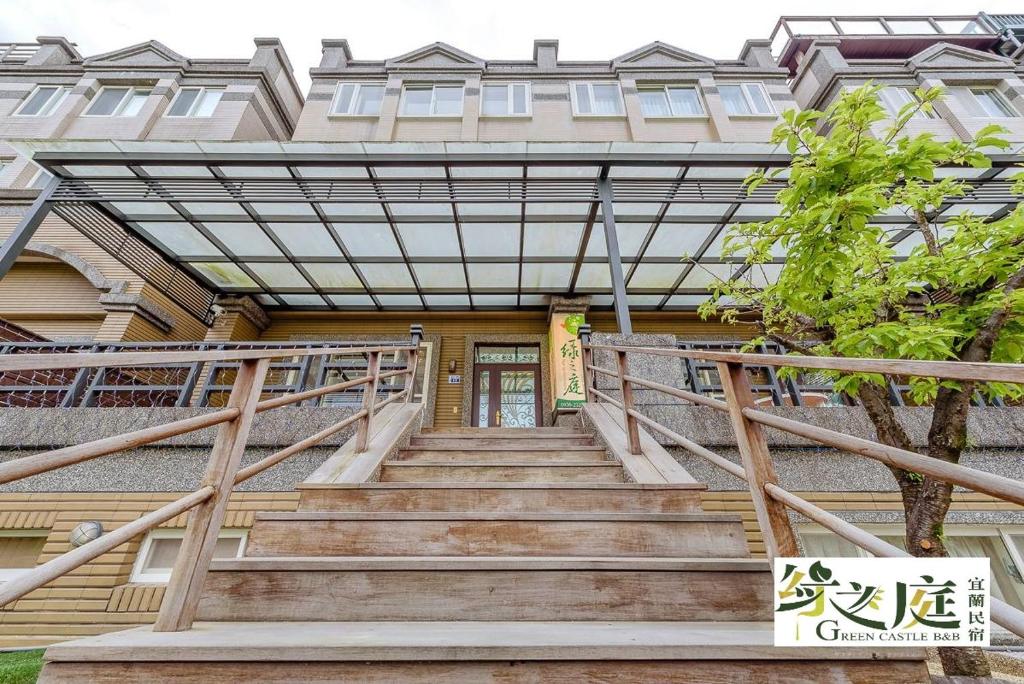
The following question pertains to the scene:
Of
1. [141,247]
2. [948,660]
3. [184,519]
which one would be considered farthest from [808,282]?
[141,247]

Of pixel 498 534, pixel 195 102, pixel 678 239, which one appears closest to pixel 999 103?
pixel 678 239

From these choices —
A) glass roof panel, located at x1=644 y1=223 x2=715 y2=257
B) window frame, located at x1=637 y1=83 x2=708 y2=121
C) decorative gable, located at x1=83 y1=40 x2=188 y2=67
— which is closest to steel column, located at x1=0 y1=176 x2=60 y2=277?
decorative gable, located at x1=83 y1=40 x2=188 y2=67

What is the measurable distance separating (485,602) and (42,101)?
16.3 meters

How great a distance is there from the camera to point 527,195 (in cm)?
564

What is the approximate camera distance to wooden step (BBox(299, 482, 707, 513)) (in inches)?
83.8

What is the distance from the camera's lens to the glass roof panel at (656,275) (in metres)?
7.26

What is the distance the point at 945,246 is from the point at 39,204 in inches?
363

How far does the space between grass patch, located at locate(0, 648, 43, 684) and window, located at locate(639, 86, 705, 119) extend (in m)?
11.9

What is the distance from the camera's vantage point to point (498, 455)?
9.92ft

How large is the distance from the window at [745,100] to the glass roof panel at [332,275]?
948 cm

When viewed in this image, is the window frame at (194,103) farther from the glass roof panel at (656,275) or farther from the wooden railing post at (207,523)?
the wooden railing post at (207,523)

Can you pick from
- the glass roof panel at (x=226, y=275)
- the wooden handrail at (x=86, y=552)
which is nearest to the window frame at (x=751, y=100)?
the glass roof panel at (x=226, y=275)

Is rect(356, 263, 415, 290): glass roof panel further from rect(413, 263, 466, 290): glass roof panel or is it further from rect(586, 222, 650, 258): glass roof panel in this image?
rect(586, 222, 650, 258): glass roof panel

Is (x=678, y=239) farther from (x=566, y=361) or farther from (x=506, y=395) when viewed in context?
(x=506, y=395)
